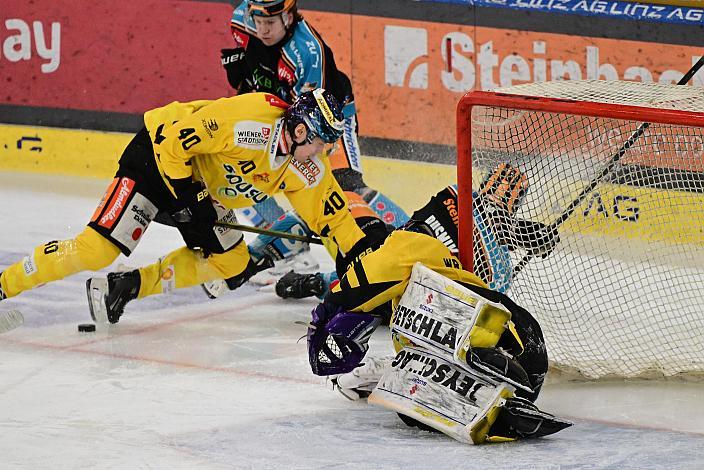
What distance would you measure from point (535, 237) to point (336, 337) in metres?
0.92

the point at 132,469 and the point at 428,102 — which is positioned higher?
the point at 428,102

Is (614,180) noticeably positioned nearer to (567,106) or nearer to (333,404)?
(567,106)

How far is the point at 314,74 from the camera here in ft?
17.4

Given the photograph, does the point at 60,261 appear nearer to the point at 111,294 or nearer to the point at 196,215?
the point at 111,294

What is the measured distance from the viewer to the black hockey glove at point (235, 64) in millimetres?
5461

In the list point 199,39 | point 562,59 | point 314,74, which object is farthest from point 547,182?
point 199,39

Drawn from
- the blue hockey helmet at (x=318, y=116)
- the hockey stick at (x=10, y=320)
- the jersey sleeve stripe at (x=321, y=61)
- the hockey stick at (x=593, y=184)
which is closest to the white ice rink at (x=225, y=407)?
the hockey stick at (x=10, y=320)

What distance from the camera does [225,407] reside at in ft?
12.2

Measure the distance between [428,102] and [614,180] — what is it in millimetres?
1955

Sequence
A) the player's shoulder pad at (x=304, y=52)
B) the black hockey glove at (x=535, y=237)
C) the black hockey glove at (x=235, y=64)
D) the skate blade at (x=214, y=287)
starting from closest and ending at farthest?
the black hockey glove at (x=535, y=237) < the skate blade at (x=214, y=287) < the player's shoulder pad at (x=304, y=52) < the black hockey glove at (x=235, y=64)

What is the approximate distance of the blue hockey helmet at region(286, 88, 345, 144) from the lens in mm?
4184

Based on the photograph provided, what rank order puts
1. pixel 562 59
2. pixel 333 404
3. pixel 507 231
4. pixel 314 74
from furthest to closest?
pixel 562 59, pixel 314 74, pixel 507 231, pixel 333 404

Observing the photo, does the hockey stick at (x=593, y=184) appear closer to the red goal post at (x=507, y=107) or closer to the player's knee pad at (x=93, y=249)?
the red goal post at (x=507, y=107)

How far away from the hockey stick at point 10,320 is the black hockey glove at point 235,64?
150cm
